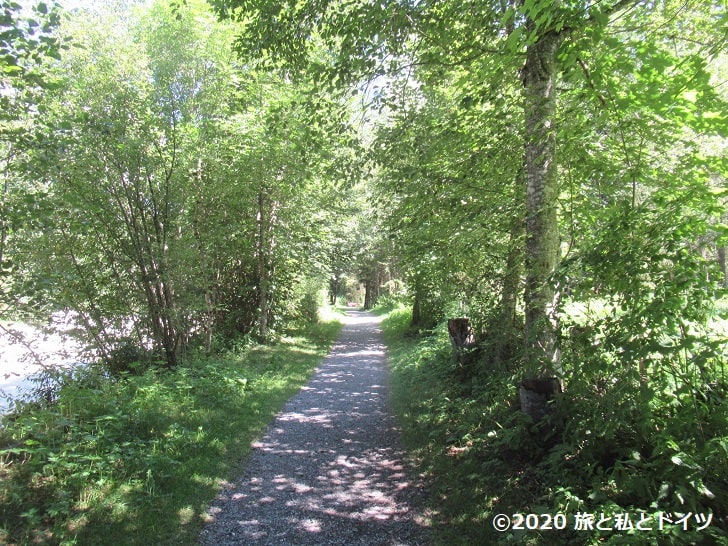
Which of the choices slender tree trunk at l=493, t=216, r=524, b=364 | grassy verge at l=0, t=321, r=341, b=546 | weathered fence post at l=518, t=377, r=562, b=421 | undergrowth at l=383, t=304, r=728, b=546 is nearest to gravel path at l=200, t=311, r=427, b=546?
grassy verge at l=0, t=321, r=341, b=546

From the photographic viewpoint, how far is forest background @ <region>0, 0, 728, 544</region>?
285 cm

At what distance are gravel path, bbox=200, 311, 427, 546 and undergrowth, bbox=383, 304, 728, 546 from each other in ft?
1.38

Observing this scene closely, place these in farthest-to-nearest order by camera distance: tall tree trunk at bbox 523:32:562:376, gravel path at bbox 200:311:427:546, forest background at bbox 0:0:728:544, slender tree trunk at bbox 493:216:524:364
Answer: slender tree trunk at bbox 493:216:524:364 < tall tree trunk at bbox 523:32:562:376 < gravel path at bbox 200:311:427:546 < forest background at bbox 0:0:728:544

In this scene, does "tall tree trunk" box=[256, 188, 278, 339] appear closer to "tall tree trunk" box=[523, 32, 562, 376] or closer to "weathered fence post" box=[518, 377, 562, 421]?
"tall tree trunk" box=[523, 32, 562, 376]

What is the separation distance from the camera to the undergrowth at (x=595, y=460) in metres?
2.60

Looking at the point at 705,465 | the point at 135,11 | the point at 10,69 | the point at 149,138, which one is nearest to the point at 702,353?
the point at 705,465

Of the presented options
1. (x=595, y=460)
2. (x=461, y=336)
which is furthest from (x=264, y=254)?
(x=595, y=460)

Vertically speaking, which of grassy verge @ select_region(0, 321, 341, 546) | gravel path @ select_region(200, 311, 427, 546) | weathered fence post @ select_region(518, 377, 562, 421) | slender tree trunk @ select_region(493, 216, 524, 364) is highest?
slender tree trunk @ select_region(493, 216, 524, 364)

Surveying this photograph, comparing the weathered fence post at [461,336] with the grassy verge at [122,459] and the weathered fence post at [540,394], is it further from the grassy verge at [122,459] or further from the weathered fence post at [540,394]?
the grassy verge at [122,459]

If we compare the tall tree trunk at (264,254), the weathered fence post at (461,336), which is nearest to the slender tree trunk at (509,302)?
the weathered fence post at (461,336)

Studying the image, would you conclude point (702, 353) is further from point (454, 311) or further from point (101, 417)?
point (454, 311)

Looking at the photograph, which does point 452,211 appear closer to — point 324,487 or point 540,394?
point 540,394

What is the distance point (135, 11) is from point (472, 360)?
1033cm

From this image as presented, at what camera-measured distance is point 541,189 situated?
4379mm
